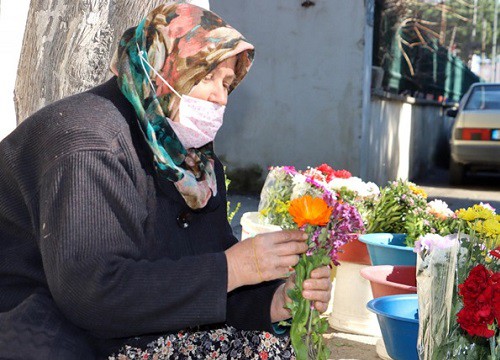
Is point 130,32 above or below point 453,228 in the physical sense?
above

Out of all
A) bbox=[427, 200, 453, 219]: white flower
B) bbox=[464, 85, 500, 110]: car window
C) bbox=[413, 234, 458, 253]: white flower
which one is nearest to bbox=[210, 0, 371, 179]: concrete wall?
bbox=[464, 85, 500, 110]: car window

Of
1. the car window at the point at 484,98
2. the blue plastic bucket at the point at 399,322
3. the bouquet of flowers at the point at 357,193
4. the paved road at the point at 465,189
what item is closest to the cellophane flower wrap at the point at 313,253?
the blue plastic bucket at the point at 399,322

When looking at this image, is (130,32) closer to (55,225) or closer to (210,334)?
(55,225)

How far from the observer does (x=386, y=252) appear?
4324 mm

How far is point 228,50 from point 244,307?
32.7 inches

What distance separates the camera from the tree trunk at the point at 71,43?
3949mm

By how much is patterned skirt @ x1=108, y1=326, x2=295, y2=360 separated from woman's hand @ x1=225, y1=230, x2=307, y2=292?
0.26 meters

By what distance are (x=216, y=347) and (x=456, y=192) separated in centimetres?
1121

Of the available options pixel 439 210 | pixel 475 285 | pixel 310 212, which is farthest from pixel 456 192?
pixel 310 212

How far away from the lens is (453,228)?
4.42 meters

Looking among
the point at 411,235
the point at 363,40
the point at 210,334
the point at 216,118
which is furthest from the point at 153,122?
the point at 363,40

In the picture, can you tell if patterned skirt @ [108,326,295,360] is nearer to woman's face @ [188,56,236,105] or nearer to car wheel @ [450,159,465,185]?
woman's face @ [188,56,236,105]

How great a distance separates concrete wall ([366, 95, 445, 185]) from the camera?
11.7 m

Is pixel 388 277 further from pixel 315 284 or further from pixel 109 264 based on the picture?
pixel 109 264
